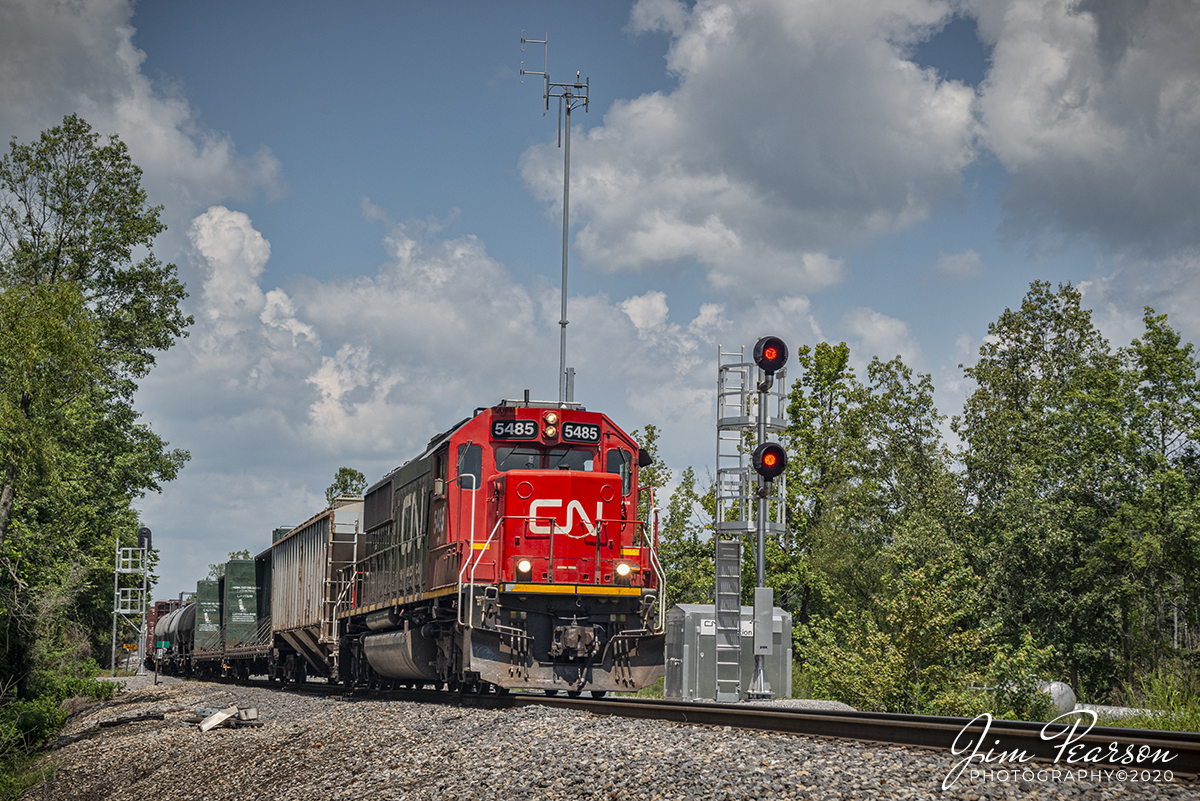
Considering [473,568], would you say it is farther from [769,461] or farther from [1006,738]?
[1006,738]

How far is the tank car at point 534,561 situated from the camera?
1410cm

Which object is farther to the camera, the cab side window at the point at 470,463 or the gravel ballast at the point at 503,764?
the cab side window at the point at 470,463

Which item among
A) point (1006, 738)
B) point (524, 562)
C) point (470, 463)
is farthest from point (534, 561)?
point (1006, 738)

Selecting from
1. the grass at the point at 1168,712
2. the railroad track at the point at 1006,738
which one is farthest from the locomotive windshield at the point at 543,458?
the grass at the point at 1168,712

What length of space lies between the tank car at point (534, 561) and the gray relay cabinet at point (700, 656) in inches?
235

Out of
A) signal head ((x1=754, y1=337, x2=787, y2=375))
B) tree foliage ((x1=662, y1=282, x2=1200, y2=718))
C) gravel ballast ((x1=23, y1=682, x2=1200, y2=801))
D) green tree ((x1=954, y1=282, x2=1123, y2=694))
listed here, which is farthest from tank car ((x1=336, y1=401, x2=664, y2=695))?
green tree ((x1=954, y1=282, x2=1123, y2=694))

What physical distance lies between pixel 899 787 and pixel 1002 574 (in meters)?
34.9

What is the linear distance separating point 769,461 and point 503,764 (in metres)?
8.48

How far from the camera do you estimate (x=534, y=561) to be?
47.6 feet

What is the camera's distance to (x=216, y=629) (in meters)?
36.4

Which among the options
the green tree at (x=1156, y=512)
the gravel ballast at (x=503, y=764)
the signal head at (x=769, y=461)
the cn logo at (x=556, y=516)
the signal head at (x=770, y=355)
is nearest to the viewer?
the gravel ballast at (x=503, y=764)

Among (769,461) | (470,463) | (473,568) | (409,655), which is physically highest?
(769,461)

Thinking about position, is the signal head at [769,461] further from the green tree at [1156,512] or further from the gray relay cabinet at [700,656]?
the green tree at [1156,512]

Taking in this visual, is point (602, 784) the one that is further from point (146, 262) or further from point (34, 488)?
point (146, 262)
